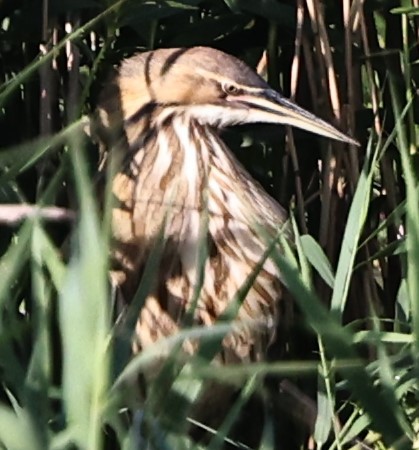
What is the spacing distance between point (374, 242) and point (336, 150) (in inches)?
7.0

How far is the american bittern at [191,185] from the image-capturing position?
2.05 metres

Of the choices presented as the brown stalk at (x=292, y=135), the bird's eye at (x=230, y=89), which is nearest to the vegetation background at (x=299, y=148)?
the brown stalk at (x=292, y=135)

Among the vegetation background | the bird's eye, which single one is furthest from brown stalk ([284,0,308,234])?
the bird's eye

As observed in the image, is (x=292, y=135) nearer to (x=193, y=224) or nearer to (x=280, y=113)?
(x=280, y=113)

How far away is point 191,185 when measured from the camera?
2.13m

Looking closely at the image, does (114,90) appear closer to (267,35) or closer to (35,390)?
(267,35)

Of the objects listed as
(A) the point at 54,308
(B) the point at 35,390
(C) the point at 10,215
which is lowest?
(A) the point at 54,308

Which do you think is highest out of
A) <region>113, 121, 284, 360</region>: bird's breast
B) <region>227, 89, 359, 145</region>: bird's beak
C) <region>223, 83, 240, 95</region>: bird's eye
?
<region>223, 83, 240, 95</region>: bird's eye

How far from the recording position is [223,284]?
2078mm

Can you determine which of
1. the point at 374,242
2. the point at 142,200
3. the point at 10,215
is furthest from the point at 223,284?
the point at 10,215

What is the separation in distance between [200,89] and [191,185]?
6.0 inches

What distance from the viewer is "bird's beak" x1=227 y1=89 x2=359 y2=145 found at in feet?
6.72

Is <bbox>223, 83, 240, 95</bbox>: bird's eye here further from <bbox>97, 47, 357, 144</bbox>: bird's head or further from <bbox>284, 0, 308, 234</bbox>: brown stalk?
<bbox>284, 0, 308, 234</bbox>: brown stalk

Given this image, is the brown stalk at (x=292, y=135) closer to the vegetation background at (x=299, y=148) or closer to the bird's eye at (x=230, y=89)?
the vegetation background at (x=299, y=148)
